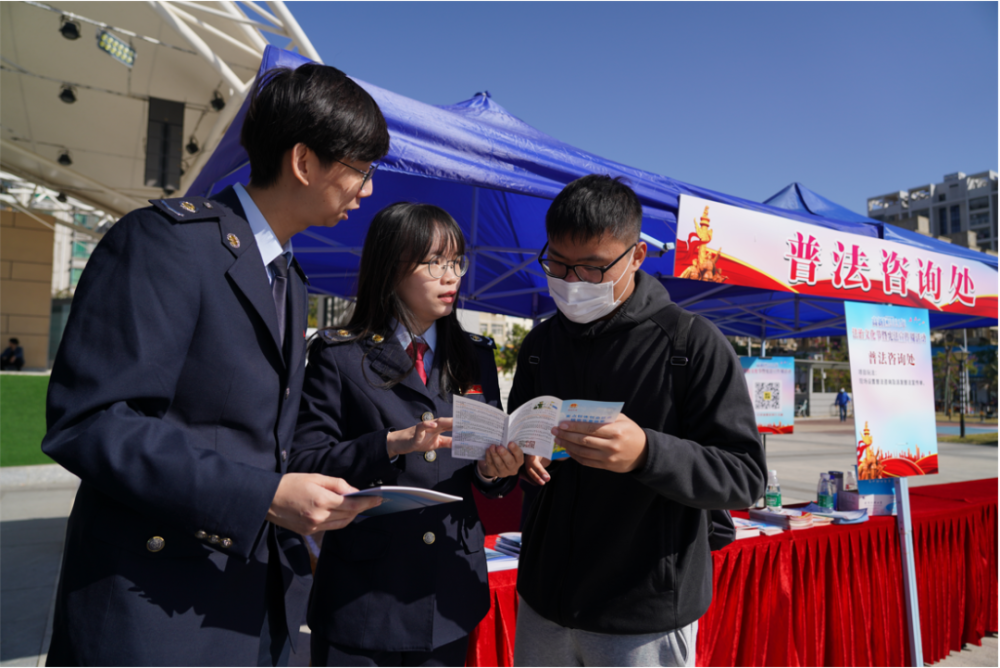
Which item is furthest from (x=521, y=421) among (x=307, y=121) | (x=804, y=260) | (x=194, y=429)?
(x=804, y=260)

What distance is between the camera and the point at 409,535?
1420 mm

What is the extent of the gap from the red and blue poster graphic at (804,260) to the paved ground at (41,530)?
2.39 metres

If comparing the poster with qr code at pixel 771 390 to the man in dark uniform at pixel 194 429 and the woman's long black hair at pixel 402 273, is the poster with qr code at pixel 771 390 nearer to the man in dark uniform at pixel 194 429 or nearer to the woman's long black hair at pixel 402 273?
the woman's long black hair at pixel 402 273

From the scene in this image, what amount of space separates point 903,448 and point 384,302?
3233 mm

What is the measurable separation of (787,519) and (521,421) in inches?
95.4

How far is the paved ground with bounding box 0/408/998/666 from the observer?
139 inches

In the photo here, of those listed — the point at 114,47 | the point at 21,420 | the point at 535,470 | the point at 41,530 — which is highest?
the point at 114,47

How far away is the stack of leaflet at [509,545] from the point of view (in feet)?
8.44

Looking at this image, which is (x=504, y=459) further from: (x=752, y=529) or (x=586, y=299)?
(x=752, y=529)

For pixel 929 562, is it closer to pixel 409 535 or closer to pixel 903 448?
pixel 903 448

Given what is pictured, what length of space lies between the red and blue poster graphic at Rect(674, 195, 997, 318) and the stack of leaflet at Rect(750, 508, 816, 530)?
1.23 metres

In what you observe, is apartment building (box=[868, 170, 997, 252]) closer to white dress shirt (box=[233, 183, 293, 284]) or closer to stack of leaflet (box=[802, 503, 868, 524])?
stack of leaflet (box=[802, 503, 868, 524])

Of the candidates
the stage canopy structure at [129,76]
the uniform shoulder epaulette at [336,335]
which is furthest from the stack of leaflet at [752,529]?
the stage canopy structure at [129,76]

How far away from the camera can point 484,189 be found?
14.5 feet
